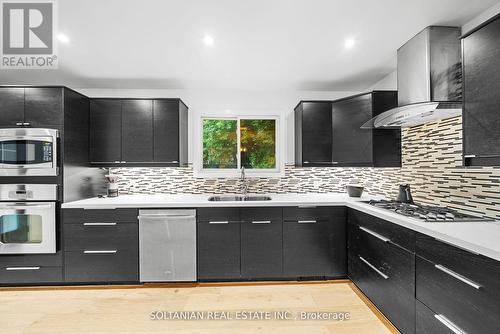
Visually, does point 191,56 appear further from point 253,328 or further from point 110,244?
point 253,328

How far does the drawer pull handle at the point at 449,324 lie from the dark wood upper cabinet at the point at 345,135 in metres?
1.62

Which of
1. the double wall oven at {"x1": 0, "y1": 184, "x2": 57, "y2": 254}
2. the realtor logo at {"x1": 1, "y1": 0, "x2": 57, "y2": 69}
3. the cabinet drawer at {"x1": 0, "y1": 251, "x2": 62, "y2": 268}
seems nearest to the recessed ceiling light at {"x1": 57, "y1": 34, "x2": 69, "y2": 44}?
the realtor logo at {"x1": 1, "y1": 0, "x2": 57, "y2": 69}

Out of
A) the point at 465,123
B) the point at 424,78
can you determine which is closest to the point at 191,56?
the point at 424,78

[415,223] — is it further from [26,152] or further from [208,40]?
[26,152]

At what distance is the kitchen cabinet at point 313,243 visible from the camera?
261 cm

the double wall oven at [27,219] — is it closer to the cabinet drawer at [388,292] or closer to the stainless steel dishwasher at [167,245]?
the stainless steel dishwasher at [167,245]

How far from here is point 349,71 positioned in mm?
2824

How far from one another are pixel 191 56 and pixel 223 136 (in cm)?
128

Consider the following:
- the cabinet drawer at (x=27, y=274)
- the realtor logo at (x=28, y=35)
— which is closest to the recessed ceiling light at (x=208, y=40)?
the realtor logo at (x=28, y=35)

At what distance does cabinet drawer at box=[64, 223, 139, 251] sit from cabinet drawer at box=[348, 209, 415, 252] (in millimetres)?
2373

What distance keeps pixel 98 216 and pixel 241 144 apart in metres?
2.00

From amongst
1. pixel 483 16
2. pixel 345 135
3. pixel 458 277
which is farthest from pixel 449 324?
pixel 483 16

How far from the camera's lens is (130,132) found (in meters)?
2.95

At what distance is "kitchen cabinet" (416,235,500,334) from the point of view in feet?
3.65
